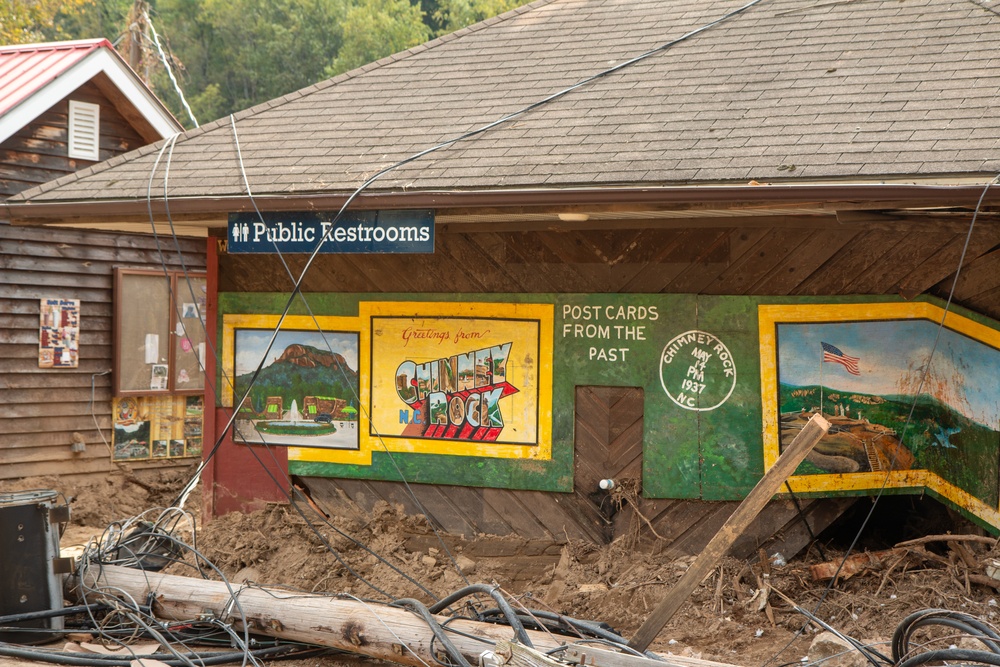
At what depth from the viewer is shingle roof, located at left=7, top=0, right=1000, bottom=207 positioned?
6.39 metres

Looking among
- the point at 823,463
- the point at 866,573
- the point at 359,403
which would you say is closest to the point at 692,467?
the point at 823,463

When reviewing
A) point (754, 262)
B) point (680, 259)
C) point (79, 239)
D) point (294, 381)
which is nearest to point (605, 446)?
point (680, 259)

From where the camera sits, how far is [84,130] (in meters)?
12.9

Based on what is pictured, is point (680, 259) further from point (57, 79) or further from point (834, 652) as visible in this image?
point (57, 79)

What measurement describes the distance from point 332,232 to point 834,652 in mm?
4412

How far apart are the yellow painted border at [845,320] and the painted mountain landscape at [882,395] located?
0.04 metres

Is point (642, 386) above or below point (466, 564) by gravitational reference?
above

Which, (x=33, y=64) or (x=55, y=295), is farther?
(x=33, y=64)

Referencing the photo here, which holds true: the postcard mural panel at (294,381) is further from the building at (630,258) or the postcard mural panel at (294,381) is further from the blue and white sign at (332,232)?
the blue and white sign at (332,232)

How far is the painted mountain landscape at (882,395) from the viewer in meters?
6.61

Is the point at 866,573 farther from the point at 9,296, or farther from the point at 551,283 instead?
the point at 9,296

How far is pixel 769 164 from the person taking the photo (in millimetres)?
6258

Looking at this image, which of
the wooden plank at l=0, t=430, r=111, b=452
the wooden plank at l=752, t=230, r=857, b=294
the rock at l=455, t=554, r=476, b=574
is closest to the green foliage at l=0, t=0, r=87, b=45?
the wooden plank at l=0, t=430, r=111, b=452

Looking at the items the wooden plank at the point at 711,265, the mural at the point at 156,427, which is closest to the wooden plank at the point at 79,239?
the mural at the point at 156,427
